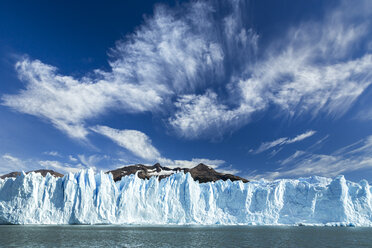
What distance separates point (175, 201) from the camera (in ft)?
173

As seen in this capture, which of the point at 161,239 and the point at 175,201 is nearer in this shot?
the point at 161,239

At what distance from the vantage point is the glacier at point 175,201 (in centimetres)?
4188

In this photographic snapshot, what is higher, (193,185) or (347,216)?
(193,185)

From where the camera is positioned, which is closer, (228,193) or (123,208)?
(123,208)

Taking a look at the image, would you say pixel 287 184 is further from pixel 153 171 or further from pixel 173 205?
pixel 153 171

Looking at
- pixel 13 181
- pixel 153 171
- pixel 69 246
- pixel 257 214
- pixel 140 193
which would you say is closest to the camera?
pixel 69 246

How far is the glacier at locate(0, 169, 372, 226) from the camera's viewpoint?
41.9 m

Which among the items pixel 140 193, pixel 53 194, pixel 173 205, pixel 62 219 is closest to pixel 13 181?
pixel 53 194

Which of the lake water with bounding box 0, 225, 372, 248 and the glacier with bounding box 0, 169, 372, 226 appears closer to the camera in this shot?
the lake water with bounding box 0, 225, 372, 248

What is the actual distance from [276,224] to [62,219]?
1571 inches

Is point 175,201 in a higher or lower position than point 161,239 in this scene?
higher

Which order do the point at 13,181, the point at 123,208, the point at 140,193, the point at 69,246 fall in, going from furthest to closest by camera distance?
the point at 140,193 < the point at 123,208 < the point at 13,181 < the point at 69,246

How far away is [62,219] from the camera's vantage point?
43.0 metres

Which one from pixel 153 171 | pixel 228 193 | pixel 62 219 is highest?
pixel 153 171
